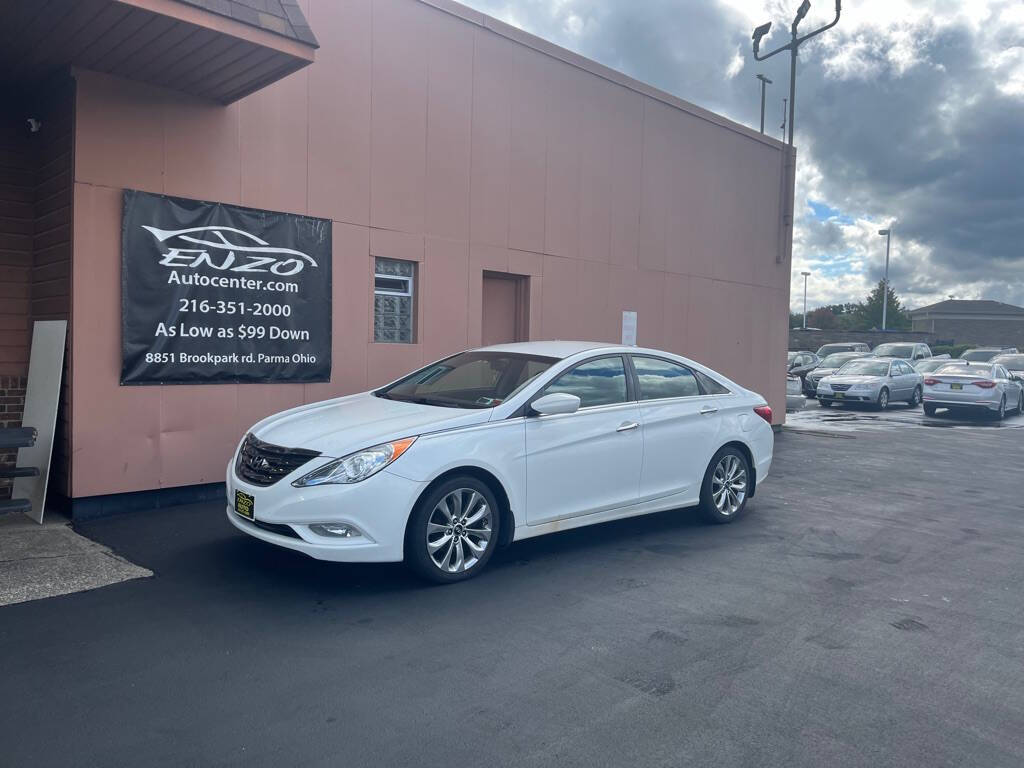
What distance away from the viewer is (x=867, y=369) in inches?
909

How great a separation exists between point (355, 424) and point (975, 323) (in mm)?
81937

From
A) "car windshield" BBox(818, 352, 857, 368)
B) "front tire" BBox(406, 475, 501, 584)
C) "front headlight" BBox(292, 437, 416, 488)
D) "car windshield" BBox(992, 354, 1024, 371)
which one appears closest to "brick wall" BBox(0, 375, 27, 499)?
"front headlight" BBox(292, 437, 416, 488)

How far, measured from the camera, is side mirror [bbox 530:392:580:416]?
227 inches

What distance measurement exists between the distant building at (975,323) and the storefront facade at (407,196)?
66.6m

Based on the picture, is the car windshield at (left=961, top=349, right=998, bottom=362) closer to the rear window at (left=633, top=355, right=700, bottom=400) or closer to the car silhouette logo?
the rear window at (left=633, top=355, right=700, bottom=400)

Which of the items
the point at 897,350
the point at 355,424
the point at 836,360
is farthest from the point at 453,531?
the point at 897,350

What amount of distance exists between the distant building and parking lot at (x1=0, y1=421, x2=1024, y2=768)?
7345 cm

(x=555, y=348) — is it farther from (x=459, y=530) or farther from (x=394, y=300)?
(x=394, y=300)

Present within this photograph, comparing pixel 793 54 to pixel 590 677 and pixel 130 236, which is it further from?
pixel 590 677

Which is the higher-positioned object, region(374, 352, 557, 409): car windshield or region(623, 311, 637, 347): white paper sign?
region(623, 311, 637, 347): white paper sign

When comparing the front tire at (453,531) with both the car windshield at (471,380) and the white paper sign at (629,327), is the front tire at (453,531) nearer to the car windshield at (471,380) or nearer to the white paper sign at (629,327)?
the car windshield at (471,380)

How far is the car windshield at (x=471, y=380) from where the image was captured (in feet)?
19.9

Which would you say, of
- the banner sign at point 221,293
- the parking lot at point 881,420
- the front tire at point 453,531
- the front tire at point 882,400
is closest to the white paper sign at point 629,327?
the banner sign at point 221,293

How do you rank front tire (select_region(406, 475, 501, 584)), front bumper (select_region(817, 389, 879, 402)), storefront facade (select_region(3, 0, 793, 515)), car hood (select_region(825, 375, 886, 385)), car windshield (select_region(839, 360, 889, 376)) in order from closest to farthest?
1. front tire (select_region(406, 475, 501, 584))
2. storefront facade (select_region(3, 0, 793, 515))
3. front bumper (select_region(817, 389, 879, 402))
4. car hood (select_region(825, 375, 886, 385))
5. car windshield (select_region(839, 360, 889, 376))
